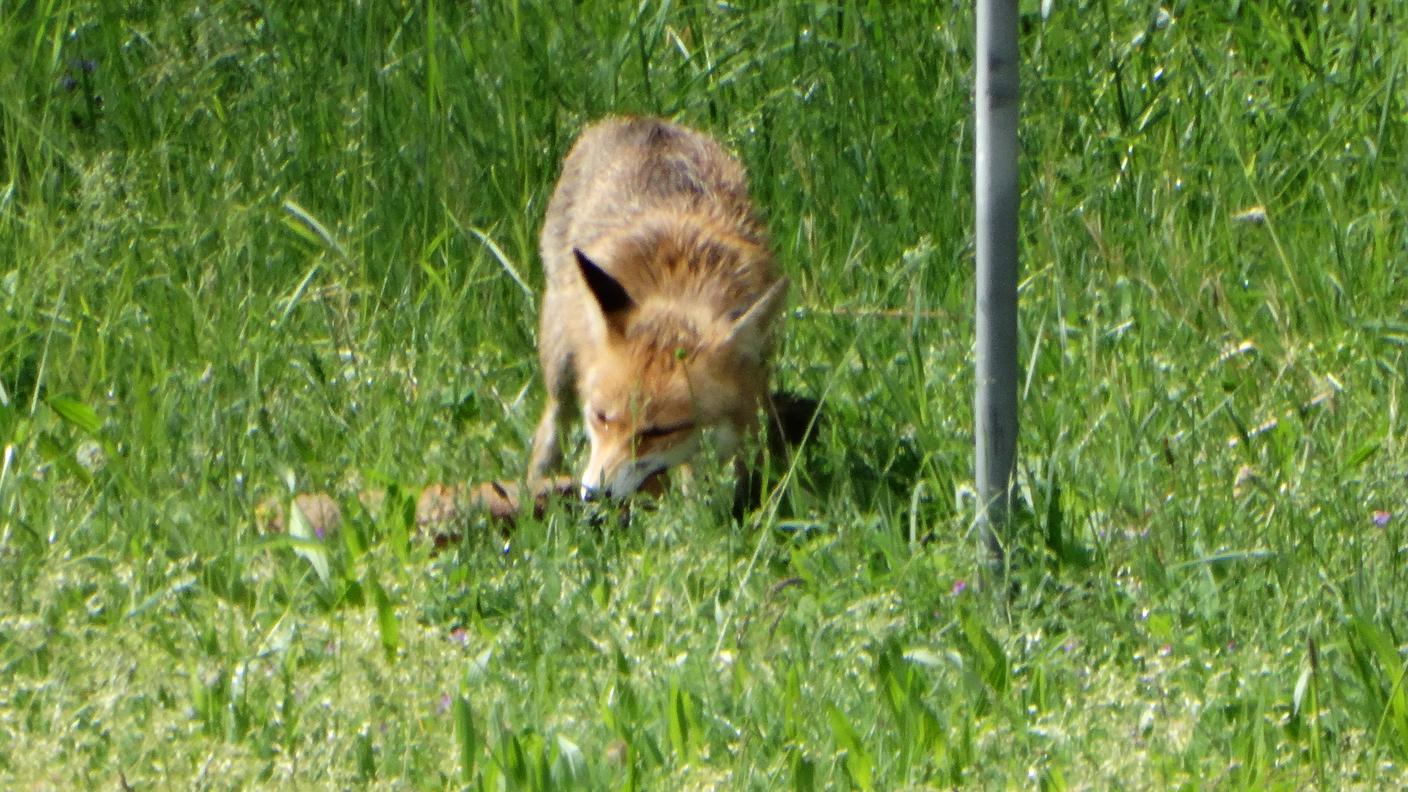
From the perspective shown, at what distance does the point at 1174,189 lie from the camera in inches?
240

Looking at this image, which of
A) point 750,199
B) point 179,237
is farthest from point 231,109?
point 750,199

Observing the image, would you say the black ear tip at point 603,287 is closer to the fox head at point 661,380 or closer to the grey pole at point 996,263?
the fox head at point 661,380

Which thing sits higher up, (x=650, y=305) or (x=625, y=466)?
(x=650, y=305)

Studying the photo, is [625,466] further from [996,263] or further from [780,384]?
[996,263]

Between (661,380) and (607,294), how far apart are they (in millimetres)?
280

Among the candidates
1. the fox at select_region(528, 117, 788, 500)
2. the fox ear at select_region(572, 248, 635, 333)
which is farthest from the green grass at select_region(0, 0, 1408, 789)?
the fox ear at select_region(572, 248, 635, 333)

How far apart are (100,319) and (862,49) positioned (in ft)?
9.06

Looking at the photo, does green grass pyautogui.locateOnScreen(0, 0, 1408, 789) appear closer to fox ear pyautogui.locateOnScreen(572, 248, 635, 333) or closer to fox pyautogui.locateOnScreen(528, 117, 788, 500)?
fox pyautogui.locateOnScreen(528, 117, 788, 500)

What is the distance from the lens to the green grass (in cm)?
346

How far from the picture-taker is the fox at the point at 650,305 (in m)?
5.04

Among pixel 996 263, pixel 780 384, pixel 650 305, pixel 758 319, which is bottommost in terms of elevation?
pixel 780 384

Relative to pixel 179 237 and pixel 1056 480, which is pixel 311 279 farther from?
pixel 1056 480

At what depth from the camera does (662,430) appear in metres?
5.03

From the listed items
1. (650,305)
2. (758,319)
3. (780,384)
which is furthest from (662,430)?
(780,384)
